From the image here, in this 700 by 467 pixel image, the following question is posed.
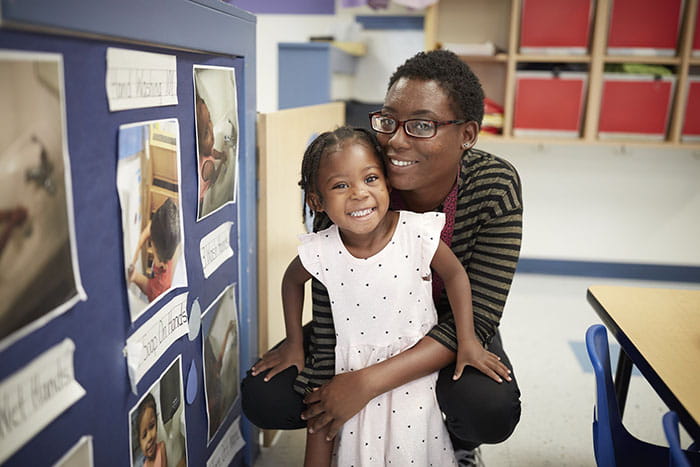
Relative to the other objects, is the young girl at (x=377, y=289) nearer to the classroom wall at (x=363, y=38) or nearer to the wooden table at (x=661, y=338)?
the wooden table at (x=661, y=338)

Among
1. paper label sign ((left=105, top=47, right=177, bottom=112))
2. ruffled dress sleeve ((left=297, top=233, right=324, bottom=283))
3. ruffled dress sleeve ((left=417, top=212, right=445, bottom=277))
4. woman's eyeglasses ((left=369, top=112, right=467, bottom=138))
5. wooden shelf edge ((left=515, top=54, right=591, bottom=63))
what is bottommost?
ruffled dress sleeve ((left=297, top=233, right=324, bottom=283))

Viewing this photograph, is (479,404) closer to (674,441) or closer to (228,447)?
(674,441)

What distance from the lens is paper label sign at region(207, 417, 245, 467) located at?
1444mm

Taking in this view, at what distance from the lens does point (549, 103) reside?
3.15m

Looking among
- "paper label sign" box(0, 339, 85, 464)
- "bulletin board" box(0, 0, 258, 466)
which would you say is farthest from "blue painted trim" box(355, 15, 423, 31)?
"paper label sign" box(0, 339, 85, 464)

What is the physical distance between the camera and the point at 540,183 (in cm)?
360

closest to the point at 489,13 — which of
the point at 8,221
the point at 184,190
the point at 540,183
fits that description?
the point at 540,183

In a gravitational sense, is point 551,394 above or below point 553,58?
below

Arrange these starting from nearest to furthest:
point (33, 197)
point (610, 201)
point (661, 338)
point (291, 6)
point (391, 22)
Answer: point (33, 197)
point (661, 338)
point (610, 201)
point (391, 22)
point (291, 6)

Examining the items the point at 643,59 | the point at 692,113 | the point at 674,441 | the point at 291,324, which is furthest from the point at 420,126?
the point at 692,113

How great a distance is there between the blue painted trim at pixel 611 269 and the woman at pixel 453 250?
92.1 inches

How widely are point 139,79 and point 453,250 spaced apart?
830mm

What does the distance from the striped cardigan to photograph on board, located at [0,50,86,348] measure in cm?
71

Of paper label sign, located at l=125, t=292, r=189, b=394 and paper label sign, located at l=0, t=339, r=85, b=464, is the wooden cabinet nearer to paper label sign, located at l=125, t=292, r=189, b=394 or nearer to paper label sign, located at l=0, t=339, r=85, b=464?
paper label sign, located at l=125, t=292, r=189, b=394
